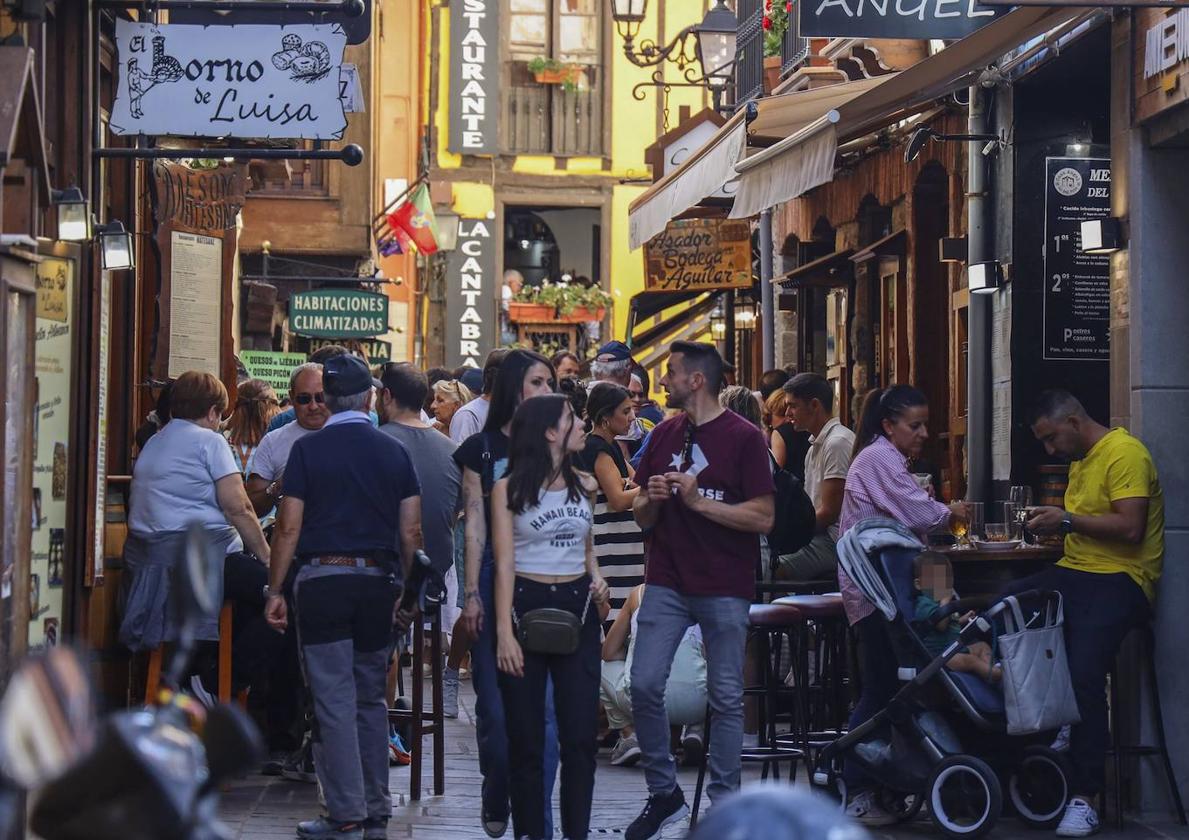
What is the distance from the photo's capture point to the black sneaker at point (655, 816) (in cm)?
777

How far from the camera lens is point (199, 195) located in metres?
12.0

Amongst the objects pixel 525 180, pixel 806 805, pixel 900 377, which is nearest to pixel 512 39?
pixel 525 180

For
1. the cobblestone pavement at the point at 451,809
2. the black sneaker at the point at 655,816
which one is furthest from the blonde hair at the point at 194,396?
the black sneaker at the point at 655,816

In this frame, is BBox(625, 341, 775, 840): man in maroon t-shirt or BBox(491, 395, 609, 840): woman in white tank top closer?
BBox(491, 395, 609, 840): woman in white tank top

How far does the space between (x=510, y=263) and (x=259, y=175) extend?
848 inches

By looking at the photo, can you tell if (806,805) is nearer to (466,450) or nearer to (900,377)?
(466,450)

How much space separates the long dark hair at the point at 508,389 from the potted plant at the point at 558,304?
30.8 metres

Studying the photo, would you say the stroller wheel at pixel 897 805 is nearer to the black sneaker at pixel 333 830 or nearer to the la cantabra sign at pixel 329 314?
the black sneaker at pixel 333 830

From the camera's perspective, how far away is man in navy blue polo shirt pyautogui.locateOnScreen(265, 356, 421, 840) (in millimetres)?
7762

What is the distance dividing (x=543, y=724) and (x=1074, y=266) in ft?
20.4

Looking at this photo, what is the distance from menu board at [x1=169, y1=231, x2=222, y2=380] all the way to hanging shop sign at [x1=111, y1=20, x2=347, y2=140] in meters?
2.28

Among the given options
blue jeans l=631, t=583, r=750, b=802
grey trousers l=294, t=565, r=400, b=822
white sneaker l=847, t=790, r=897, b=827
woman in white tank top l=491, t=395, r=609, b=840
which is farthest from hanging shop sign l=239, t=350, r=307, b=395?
woman in white tank top l=491, t=395, r=609, b=840

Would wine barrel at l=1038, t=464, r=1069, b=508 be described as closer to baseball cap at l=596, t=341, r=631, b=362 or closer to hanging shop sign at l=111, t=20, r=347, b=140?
baseball cap at l=596, t=341, r=631, b=362

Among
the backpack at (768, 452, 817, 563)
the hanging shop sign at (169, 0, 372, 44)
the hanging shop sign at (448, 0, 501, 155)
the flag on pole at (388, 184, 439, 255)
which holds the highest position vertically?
the hanging shop sign at (448, 0, 501, 155)
